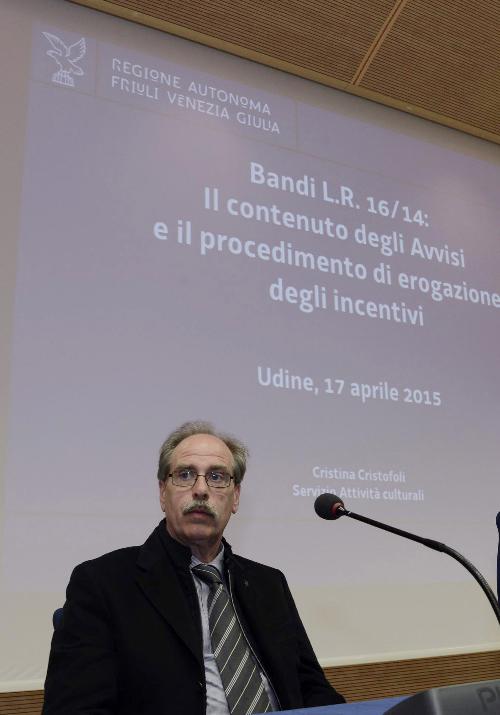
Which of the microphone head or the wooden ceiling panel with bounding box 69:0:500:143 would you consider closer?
the microphone head

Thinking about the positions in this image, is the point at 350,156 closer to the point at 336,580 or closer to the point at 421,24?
the point at 421,24

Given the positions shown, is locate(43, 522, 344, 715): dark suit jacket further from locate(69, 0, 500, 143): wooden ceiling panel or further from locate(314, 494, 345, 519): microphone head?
locate(69, 0, 500, 143): wooden ceiling panel

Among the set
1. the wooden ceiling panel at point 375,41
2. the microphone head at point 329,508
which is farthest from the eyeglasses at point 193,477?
the wooden ceiling panel at point 375,41

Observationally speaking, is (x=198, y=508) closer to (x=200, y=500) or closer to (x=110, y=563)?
(x=200, y=500)

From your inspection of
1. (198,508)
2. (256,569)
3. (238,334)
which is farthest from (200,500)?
(238,334)

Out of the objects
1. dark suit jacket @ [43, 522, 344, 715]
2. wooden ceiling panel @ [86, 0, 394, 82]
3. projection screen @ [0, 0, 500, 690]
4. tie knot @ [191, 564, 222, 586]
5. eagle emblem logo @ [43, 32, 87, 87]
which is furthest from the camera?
wooden ceiling panel @ [86, 0, 394, 82]

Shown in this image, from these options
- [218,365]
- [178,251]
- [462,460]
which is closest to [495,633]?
[462,460]

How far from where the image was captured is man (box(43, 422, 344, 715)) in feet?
4.70

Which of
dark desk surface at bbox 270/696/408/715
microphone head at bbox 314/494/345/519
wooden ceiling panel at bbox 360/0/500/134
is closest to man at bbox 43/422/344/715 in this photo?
microphone head at bbox 314/494/345/519

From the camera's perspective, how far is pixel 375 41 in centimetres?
355

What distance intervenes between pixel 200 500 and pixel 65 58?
1.95 m

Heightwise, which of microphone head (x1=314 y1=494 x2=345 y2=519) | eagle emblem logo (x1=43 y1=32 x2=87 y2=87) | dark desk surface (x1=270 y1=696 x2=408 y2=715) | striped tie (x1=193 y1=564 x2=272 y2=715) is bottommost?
dark desk surface (x1=270 y1=696 x2=408 y2=715)

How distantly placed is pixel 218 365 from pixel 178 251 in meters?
0.46

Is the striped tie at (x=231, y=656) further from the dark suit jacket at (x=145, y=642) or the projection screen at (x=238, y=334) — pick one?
the projection screen at (x=238, y=334)
